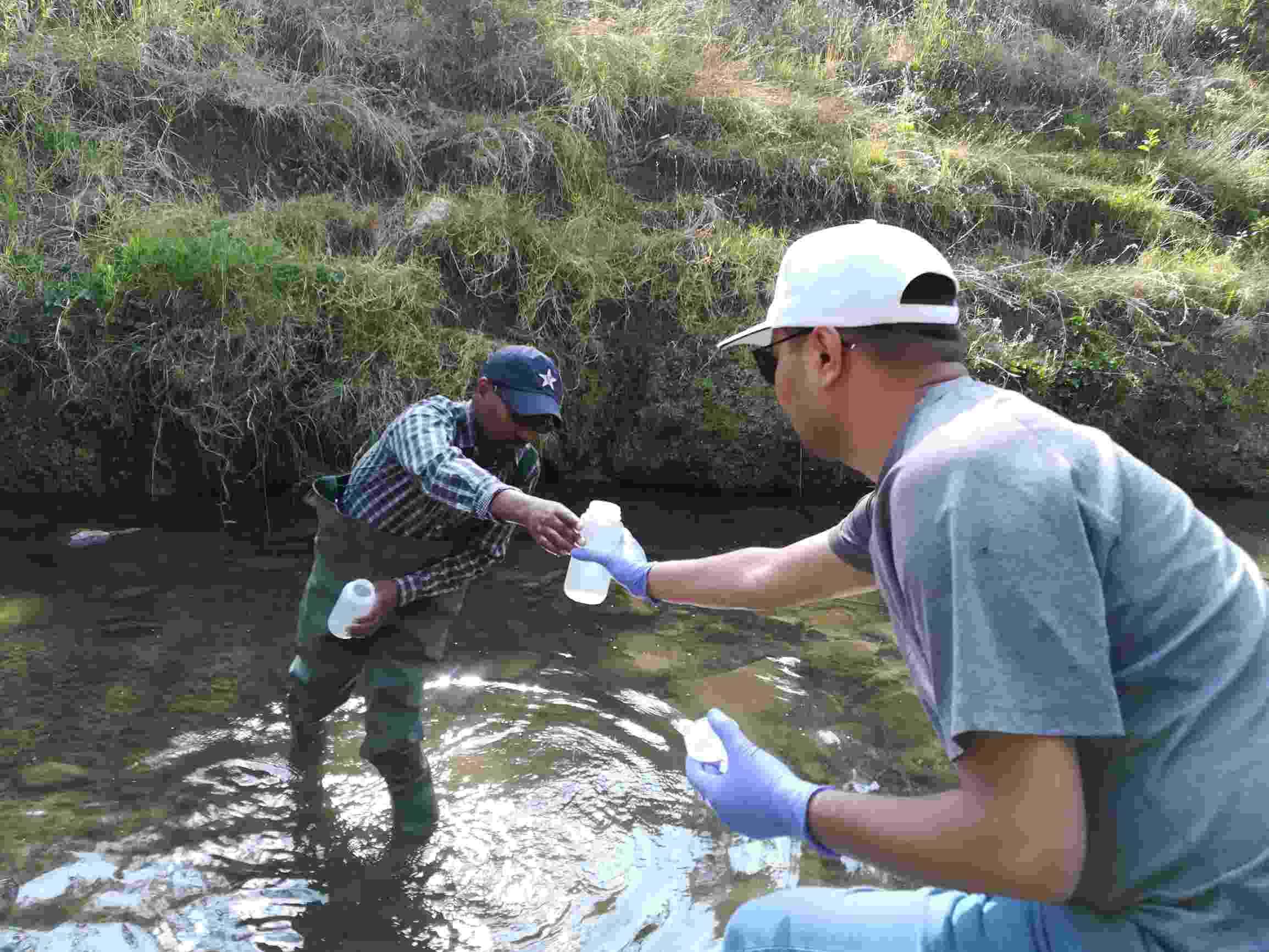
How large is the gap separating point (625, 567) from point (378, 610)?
0.85 meters

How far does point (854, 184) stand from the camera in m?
8.11

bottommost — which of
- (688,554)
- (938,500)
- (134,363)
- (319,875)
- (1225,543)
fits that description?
(688,554)

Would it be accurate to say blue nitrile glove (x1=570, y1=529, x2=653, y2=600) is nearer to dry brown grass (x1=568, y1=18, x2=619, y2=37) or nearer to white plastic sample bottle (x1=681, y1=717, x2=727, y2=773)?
white plastic sample bottle (x1=681, y1=717, x2=727, y2=773)

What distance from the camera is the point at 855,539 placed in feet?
7.31

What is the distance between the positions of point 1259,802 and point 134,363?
19.6 feet

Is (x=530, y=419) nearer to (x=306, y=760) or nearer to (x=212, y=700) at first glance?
(x=306, y=760)

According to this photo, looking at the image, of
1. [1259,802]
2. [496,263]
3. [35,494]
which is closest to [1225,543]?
[1259,802]

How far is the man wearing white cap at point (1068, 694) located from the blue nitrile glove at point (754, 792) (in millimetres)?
95

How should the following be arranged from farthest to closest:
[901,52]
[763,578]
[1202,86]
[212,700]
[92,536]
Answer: [1202,86] < [901,52] < [92,536] < [212,700] < [763,578]

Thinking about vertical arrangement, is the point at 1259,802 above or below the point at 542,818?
above

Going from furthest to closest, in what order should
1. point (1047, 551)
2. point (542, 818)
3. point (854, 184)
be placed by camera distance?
1. point (854, 184)
2. point (542, 818)
3. point (1047, 551)

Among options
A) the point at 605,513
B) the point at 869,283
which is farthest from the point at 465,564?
the point at 869,283

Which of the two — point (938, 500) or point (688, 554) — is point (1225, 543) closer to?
point (938, 500)

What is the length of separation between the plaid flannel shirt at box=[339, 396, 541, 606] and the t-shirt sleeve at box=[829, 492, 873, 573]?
1216mm
